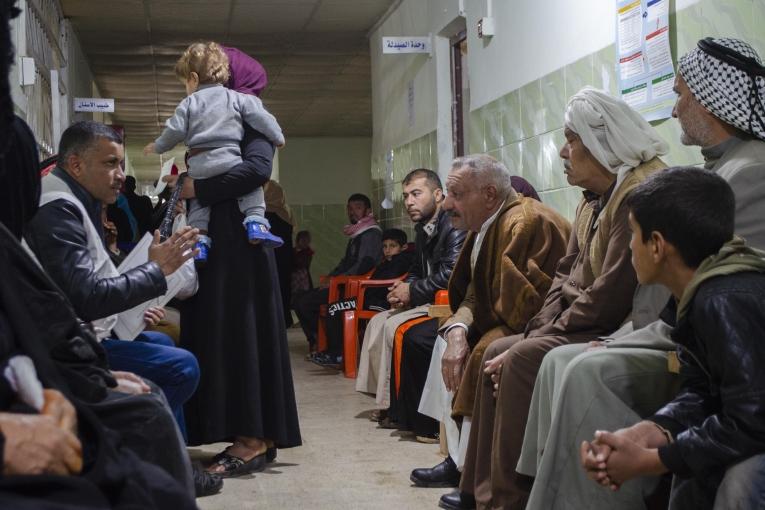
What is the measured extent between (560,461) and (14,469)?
5.00 ft

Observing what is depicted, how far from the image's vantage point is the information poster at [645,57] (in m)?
3.72

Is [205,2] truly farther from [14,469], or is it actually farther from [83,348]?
[14,469]

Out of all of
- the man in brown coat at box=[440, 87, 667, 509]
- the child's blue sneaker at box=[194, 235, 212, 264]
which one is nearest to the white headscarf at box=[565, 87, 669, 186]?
the man in brown coat at box=[440, 87, 667, 509]

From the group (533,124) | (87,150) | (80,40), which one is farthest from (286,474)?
(80,40)

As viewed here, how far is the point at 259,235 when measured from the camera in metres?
3.99

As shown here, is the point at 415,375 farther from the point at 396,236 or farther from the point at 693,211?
the point at 693,211

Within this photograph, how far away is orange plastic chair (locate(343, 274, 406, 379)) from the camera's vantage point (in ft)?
22.4

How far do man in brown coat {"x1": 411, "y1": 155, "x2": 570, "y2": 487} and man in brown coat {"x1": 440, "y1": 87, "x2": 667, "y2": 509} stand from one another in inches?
8.7

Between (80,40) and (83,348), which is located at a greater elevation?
(80,40)

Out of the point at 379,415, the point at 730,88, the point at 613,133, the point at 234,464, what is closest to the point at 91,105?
the point at 379,415

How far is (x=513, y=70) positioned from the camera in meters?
5.48

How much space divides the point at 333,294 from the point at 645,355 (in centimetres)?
527

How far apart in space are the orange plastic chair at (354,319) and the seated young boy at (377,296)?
0.03 metres

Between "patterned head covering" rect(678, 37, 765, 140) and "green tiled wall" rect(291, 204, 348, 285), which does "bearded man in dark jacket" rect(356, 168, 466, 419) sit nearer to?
"patterned head covering" rect(678, 37, 765, 140)
